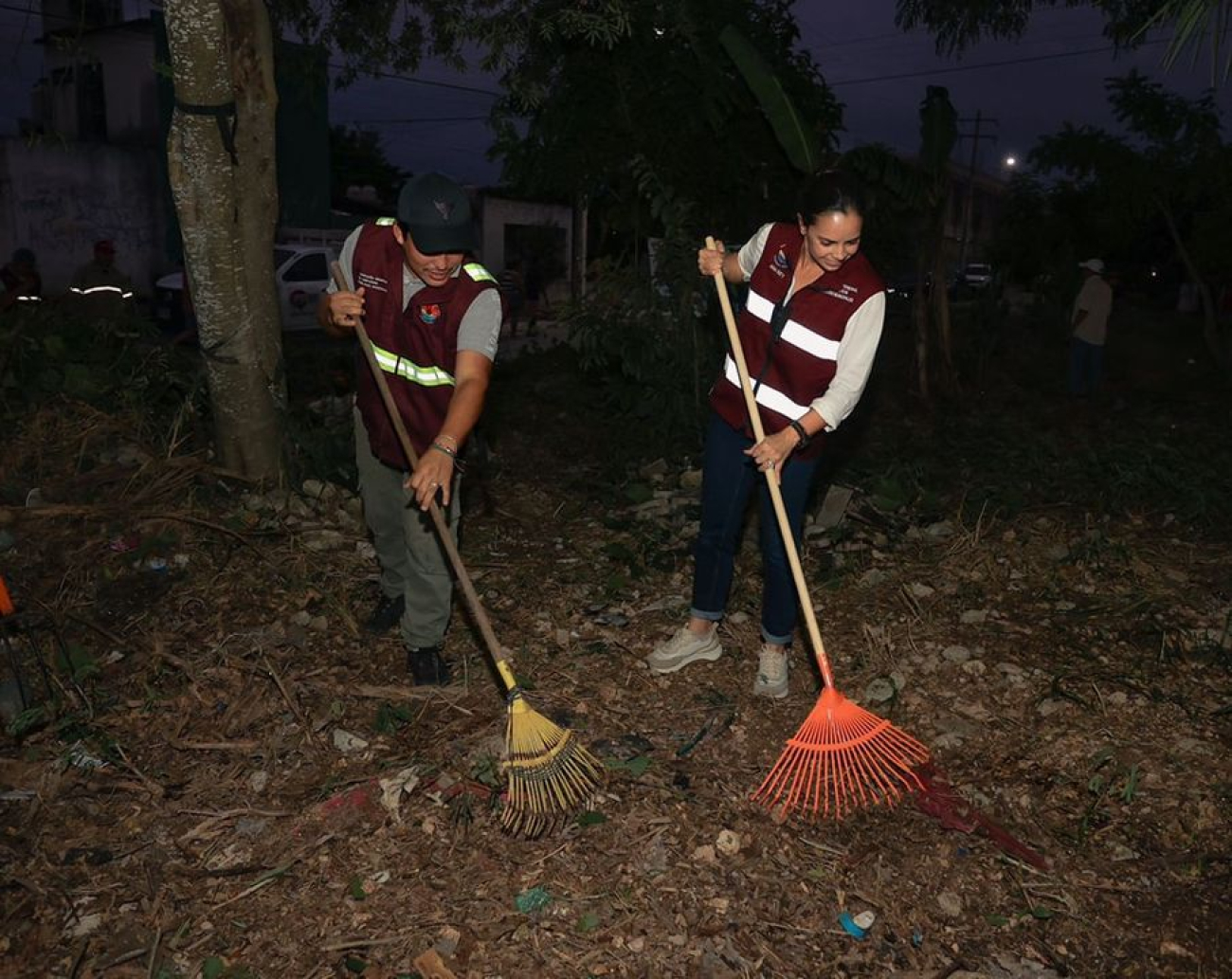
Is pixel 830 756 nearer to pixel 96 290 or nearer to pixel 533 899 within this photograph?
pixel 533 899

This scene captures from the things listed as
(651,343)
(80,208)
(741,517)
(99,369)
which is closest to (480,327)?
(741,517)

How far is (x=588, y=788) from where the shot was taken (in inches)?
119

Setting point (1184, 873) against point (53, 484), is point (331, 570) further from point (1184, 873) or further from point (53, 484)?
point (1184, 873)

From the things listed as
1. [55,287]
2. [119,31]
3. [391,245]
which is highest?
[119,31]

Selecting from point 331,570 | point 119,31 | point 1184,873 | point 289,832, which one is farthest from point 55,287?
point 1184,873

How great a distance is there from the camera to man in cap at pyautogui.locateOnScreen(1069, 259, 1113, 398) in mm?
10281

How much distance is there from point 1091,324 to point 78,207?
62.2ft

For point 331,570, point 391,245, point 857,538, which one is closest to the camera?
point 391,245

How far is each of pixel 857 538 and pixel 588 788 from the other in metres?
2.80

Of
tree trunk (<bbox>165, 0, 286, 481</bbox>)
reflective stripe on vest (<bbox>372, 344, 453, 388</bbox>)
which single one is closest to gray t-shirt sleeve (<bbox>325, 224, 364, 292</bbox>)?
reflective stripe on vest (<bbox>372, 344, 453, 388</bbox>)

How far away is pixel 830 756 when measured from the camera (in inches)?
121

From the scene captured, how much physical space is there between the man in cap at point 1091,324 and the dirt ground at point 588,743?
5.55 metres

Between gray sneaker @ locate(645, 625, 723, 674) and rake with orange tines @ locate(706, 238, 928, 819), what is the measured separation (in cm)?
72

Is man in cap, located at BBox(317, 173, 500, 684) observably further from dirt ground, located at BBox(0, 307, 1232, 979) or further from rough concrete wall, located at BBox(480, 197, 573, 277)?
rough concrete wall, located at BBox(480, 197, 573, 277)
